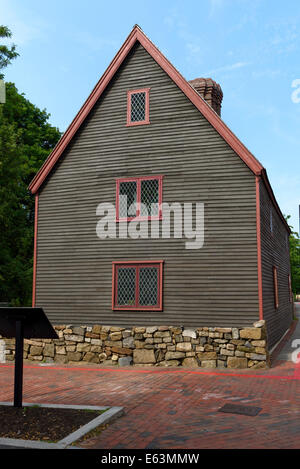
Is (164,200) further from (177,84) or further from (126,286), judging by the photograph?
(177,84)

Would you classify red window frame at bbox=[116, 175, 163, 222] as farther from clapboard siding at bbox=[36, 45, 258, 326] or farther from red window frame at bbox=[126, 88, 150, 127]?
red window frame at bbox=[126, 88, 150, 127]

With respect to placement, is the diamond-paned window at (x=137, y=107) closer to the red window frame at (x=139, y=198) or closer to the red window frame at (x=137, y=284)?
the red window frame at (x=139, y=198)

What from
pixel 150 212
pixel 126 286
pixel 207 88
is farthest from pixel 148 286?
pixel 207 88

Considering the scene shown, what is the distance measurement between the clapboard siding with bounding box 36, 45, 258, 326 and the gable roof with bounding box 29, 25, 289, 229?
0.76 feet

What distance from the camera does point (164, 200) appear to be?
544 inches

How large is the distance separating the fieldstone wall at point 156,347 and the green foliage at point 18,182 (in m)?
7.92

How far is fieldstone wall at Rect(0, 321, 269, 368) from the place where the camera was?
1202 centimetres

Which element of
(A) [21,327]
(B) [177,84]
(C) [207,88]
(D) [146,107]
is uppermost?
(C) [207,88]

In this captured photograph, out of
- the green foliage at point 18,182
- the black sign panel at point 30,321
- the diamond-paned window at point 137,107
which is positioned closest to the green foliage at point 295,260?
the green foliage at point 18,182

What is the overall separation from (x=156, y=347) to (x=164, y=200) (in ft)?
16.0

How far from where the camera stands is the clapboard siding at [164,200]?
1274cm

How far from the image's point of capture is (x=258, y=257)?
12.4m
